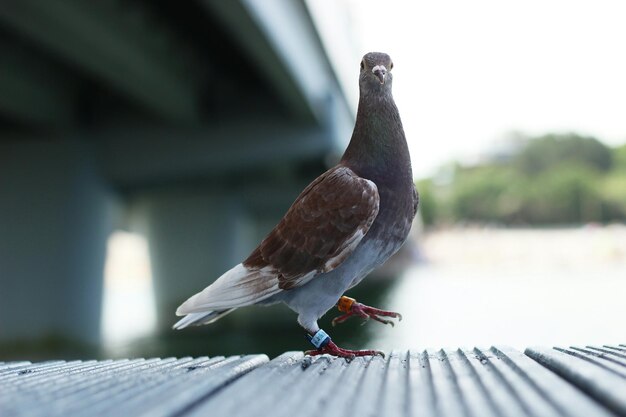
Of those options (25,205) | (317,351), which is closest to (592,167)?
(25,205)

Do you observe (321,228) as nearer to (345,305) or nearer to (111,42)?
(345,305)

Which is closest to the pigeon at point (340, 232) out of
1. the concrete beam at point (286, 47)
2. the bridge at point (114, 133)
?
the concrete beam at point (286, 47)

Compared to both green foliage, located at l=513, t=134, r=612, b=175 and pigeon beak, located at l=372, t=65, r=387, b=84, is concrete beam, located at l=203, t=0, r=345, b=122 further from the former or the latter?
green foliage, located at l=513, t=134, r=612, b=175

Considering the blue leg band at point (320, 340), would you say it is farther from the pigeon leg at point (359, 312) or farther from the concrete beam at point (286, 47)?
the concrete beam at point (286, 47)

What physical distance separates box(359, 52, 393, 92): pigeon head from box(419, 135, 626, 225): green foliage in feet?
317

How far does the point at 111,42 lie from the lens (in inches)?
637

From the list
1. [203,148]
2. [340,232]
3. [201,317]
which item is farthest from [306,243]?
[203,148]

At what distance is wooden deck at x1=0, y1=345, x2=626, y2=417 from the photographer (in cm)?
275

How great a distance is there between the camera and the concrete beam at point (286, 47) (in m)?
14.4

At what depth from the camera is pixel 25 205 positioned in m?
24.5

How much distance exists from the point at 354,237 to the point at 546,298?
3402 centimetres

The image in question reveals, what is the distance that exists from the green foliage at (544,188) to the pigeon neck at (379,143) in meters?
96.8

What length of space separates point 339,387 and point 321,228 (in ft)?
4.73

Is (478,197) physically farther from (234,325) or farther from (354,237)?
(354,237)
